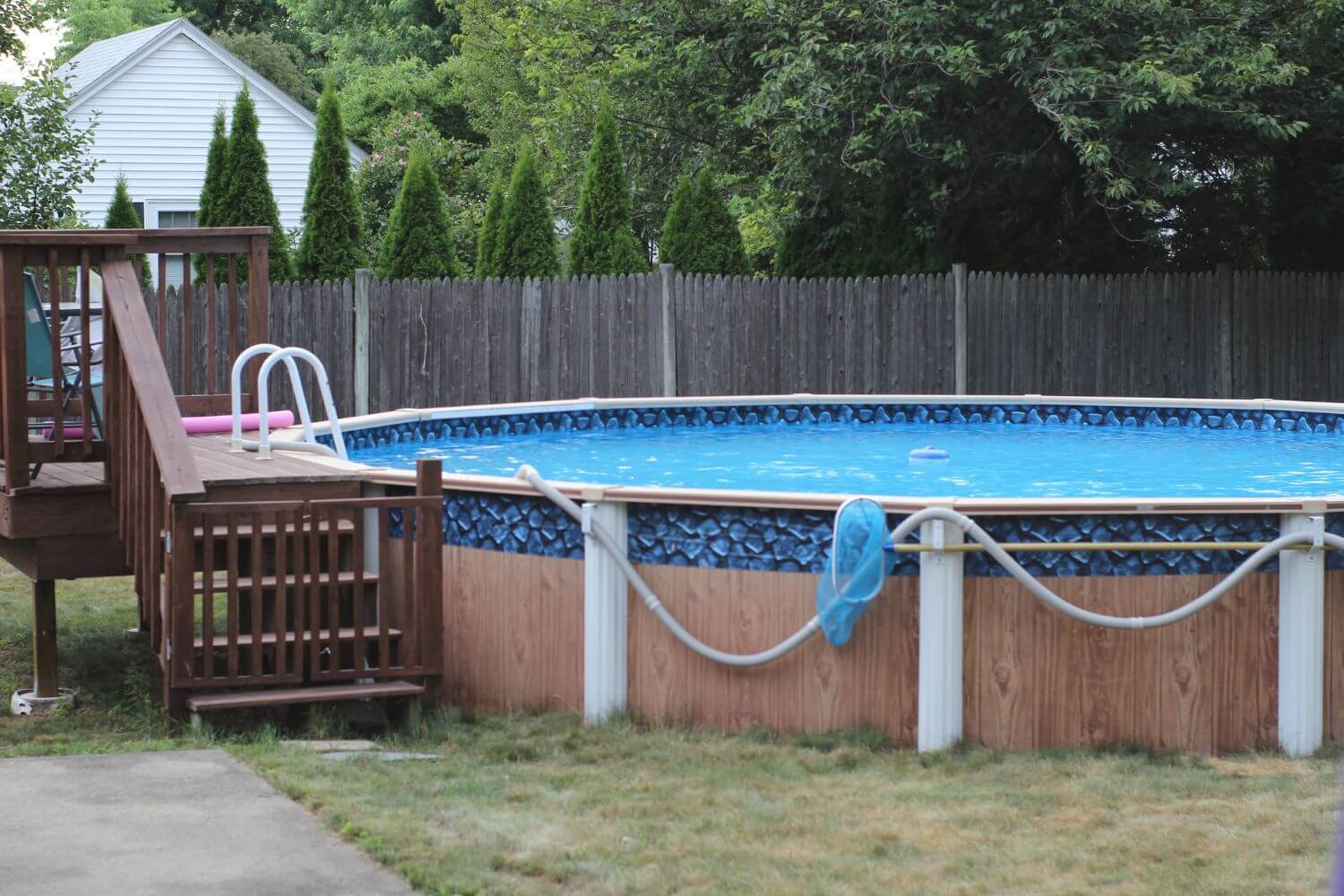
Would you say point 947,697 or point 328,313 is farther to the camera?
point 328,313

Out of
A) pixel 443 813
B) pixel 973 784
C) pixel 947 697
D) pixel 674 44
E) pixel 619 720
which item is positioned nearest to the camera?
pixel 443 813

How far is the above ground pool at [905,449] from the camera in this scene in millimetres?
9656

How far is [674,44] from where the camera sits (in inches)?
701

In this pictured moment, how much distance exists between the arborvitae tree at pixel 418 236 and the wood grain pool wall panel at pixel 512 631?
8.74 m

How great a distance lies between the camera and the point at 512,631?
6.25 meters

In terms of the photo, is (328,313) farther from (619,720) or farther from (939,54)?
(619,720)

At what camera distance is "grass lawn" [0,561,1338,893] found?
3994mm

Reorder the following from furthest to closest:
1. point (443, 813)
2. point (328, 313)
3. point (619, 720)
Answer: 1. point (328, 313)
2. point (619, 720)
3. point (443, 813)

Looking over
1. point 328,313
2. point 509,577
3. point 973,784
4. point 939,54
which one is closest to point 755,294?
point 939,54

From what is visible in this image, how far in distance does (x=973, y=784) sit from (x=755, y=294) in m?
10.9

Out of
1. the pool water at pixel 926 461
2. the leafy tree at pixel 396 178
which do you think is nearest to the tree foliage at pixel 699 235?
the pool water at pixel 926 461

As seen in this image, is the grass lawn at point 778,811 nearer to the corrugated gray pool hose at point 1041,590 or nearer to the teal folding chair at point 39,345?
the corrugated gray pool hose at point 1041,590

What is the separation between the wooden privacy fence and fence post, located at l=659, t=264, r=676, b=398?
0.02 m

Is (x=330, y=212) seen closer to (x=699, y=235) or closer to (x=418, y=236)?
(x=418, y=236)
